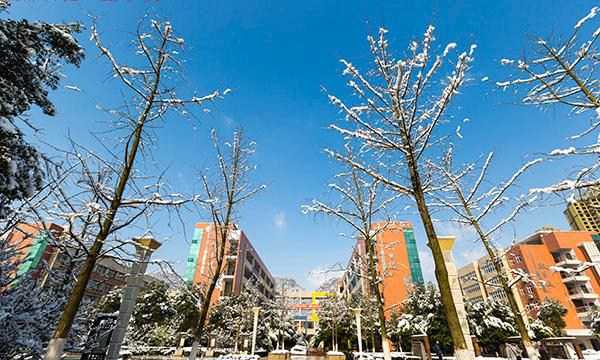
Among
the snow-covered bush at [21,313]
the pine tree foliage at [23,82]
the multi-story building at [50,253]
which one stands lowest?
the snow-covered bush at [21,313]

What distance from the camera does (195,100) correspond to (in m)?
5.61

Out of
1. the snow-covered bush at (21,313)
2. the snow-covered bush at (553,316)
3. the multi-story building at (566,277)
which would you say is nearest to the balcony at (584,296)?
the multi-story building at (566,277)

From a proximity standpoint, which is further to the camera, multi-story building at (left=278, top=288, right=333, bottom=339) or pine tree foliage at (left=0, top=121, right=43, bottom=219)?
multi-story building at (left=278, top=288, right=333, bottom=339)

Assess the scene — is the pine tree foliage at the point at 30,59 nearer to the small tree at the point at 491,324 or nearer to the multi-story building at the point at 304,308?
the small tree at the point at 491,324

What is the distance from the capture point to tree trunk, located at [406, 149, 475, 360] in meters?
3.76

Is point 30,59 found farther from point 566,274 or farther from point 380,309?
point 566,274

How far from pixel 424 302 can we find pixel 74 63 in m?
28.4

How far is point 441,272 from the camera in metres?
4.44

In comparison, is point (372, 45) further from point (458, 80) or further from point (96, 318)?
point (96, 318)

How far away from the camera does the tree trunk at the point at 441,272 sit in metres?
3.76

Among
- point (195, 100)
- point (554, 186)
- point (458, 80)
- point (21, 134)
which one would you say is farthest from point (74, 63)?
point (554, 186)

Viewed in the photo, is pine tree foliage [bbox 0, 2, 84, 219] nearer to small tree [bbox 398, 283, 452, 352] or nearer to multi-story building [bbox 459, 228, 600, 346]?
small tree [bbox 398, 283, 452, 352]

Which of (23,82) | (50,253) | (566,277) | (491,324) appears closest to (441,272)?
(23,82)

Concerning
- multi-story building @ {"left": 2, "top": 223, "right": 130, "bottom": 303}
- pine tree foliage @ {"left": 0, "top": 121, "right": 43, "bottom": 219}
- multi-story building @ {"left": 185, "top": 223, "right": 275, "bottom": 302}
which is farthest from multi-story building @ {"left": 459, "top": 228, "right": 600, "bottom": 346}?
pine tree foliage @ {"left": 0, "top": 121, "right": 43, "bottom": 219}
